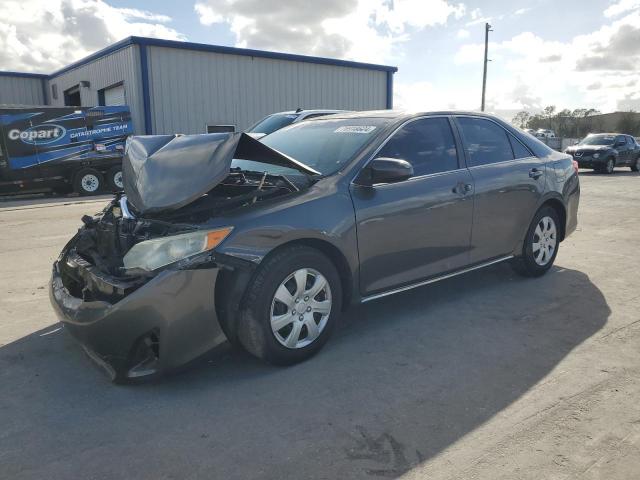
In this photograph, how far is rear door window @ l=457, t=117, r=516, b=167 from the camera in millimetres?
4555

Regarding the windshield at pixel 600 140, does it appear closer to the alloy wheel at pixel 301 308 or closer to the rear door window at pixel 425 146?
the rear door window at pixel 425 146

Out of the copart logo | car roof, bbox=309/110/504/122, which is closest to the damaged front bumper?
car roof, bbox=309/110/504/122

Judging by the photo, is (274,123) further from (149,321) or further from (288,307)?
(149,321)

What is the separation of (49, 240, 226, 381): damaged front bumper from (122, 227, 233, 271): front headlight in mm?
100

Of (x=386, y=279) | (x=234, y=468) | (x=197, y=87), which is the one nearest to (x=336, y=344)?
(x=386, y=279)

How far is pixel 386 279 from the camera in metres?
3.86

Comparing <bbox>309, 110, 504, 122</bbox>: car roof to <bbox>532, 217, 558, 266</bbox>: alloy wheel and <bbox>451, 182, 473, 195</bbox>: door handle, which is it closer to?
<bbox>451, 182, 473, 195</bbox>: door handle

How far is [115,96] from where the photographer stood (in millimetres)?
21391

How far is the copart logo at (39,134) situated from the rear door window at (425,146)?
527 inches

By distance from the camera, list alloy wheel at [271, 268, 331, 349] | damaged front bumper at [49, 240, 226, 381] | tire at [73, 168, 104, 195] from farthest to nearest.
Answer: tire at [73, 168, 104, 195] < alloy wheel at [271, 268, 331, 349] < damaged front bumper at [49, 240, 226, 381]

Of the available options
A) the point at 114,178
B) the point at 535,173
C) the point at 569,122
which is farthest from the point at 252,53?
the point at 569,122

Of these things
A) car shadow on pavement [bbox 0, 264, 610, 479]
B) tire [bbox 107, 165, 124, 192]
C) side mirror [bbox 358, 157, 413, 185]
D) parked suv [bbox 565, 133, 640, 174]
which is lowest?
car shadow on pavement [bbox 0, 264, 610, 479]

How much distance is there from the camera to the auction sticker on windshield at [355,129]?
159 inches

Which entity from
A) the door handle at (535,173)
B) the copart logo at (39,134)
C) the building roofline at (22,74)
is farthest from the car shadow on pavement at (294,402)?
the building roofline at (22,74)
